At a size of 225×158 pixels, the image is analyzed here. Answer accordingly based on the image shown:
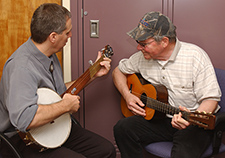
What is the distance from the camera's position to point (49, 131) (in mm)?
1672

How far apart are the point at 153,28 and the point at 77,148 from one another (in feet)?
3.39

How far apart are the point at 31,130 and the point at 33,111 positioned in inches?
5.0

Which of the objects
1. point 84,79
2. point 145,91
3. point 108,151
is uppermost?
point 84,79

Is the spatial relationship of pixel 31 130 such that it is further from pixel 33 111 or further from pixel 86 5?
pixel 86 5

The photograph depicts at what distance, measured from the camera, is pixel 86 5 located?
2.43m

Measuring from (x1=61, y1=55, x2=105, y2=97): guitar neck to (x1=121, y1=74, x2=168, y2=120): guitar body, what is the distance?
0.33 m

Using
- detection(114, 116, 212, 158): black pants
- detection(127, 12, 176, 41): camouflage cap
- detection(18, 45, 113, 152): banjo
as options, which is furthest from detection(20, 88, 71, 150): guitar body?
detection(127, 12, 176, 41): camouflage cap

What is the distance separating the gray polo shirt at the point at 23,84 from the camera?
1520 mm

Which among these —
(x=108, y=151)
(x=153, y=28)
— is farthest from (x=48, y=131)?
(x=153, y=28)

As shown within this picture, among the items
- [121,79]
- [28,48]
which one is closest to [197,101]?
[121,79]

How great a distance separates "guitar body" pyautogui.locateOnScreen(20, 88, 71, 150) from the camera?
159 centimetres

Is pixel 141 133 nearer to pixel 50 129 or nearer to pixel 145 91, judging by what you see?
pixel 145 91

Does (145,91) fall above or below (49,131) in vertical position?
above

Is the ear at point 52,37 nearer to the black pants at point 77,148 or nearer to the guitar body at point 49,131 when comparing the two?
the guitar body at point 49,131
